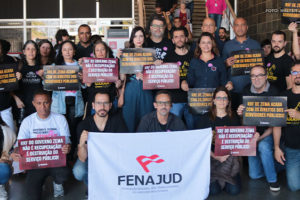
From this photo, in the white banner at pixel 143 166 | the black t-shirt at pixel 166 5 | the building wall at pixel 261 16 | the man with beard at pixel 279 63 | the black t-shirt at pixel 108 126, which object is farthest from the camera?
the building wall at pixel 261 16

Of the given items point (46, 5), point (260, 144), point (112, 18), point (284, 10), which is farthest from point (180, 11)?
point (46, 5)

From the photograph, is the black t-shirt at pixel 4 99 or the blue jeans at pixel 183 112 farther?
the blue jeans at pixel 183 112

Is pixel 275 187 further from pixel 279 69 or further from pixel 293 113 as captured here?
pixel 279 69

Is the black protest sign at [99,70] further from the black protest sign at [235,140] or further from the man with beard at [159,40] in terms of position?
the black protest sign at [235,140]

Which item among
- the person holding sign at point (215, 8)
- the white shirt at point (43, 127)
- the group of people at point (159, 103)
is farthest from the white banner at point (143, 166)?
the person holding sign at point (215, 8)

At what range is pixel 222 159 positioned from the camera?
4477 millimetres

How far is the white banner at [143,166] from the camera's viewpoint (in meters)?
3.85

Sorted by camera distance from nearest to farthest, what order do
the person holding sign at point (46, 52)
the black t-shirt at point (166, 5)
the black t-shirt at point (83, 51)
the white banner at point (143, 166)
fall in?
the white banner at point (143, 166) < the person holding sign at point (46, 52) < the black t-shirt at point (83, 51) < the black t-shirt at point (166, 5)

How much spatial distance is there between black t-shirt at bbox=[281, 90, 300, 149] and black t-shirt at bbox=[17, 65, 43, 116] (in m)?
3.55

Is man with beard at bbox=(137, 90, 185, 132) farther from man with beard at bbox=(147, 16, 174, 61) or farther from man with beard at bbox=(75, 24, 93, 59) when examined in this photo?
man with beard at bbox=(75, 24, 93, 59)

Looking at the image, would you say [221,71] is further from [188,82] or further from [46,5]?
[46,5]

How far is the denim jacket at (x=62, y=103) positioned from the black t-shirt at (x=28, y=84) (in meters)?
0.30

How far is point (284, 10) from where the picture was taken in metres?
5.59

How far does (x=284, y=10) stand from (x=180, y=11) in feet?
12.9
